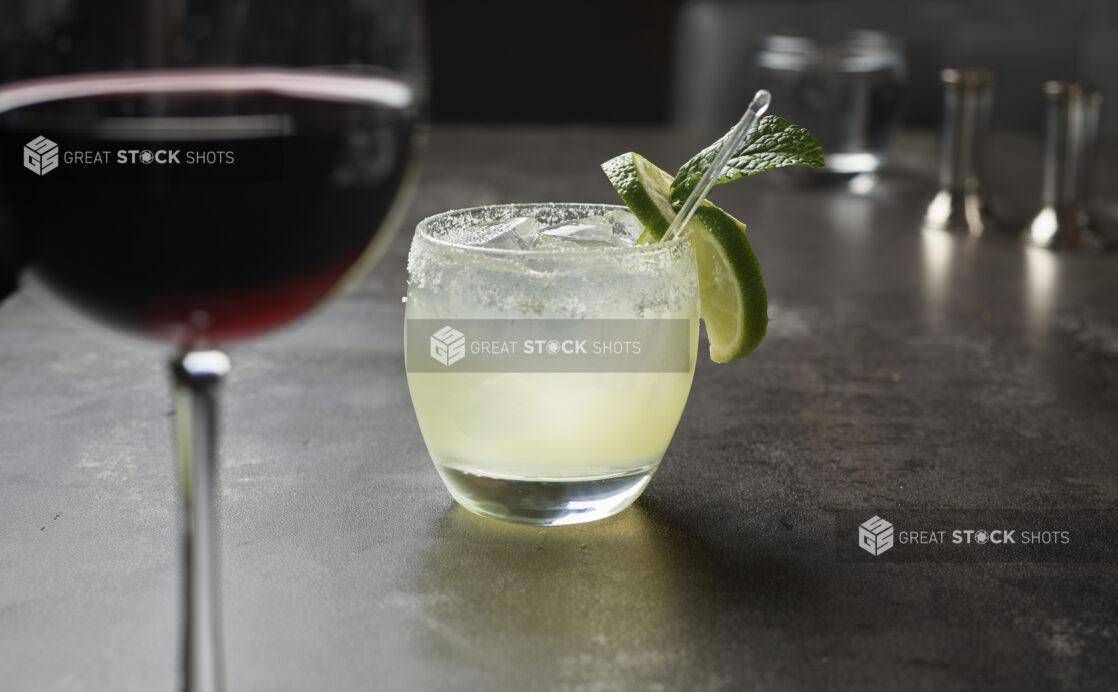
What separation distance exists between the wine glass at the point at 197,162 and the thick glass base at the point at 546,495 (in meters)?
0.25

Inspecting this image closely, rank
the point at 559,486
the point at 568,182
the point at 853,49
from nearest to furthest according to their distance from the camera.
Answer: the point at 559,486, the point at 568,182, the point at 853,49

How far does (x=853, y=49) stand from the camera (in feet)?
6.15

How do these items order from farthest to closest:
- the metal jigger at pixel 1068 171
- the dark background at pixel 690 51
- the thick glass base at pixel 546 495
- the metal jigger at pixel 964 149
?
the dark background at pixel 690 51
the metal jigger at pixel 964 149
the metal jigger at pixel 1068 171
the thick glass base at pixel 546 495

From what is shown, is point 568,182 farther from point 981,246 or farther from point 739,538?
point 739,538

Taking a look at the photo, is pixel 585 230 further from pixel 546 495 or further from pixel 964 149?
pixel 964 149

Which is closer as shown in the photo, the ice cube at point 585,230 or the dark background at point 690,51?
the ice cube at point 585,230

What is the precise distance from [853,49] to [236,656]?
5.22 feet

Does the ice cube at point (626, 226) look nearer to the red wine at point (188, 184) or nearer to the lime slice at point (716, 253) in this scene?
the lime slice at point (716, 253)

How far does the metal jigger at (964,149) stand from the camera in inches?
60.9

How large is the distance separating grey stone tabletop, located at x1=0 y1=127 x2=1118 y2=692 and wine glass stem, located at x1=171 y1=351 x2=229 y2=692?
12cm

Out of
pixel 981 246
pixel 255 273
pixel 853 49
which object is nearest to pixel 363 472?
pixel 255 273

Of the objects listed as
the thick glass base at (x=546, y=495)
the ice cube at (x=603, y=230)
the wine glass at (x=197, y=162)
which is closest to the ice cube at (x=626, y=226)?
the ice cube at (x=603, y=230)

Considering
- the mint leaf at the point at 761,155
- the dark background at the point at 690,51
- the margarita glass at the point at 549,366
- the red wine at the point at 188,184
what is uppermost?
the red wine at the point at 188,184

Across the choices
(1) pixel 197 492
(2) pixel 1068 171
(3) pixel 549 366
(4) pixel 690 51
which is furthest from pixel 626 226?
(4) pixel 690 51
